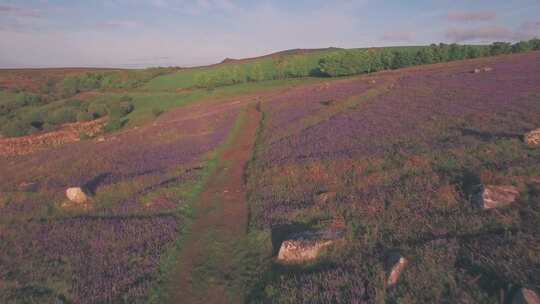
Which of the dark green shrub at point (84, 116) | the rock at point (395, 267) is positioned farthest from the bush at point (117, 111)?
the rock at point (395, 267)

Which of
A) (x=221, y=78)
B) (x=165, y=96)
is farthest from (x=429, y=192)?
(x=221, y=78)

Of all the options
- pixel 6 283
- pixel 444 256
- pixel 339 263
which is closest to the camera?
pixel 444 256

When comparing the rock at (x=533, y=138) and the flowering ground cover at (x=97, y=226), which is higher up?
the rock at (x=533, y=138)

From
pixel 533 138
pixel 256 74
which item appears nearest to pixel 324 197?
pixel 533 138

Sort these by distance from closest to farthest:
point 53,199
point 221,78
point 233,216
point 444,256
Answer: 1. point 444,256
2. point 233,216
3. point 53,199
4. point 221,78

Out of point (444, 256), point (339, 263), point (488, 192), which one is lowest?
point (339, 263)

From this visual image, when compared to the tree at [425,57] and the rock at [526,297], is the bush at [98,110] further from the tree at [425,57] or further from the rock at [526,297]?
the tree at [425,57]

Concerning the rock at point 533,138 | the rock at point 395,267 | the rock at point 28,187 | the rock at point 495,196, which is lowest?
the rock at point 28,187

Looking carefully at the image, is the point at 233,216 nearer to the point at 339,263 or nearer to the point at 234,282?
the point at 234,282

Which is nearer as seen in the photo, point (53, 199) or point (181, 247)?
point (181, 247)
